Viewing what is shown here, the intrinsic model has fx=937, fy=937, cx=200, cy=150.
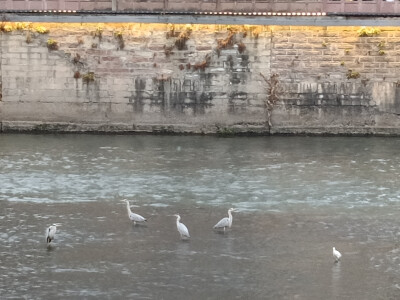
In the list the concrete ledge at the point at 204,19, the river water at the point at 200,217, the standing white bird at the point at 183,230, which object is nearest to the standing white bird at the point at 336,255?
the river water at the point at 200,217

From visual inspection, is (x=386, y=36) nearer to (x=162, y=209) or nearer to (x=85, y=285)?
(x=162, y=209)

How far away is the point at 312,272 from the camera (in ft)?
47.6

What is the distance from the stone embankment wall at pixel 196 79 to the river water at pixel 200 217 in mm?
1162

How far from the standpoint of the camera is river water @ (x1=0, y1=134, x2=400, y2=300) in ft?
45.8

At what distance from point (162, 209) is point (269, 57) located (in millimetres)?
12269

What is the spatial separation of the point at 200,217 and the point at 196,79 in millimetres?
12571

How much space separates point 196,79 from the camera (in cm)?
3059

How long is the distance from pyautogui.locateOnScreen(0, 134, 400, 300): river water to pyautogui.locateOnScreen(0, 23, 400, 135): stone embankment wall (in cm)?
116

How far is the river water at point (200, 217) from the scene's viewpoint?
1395 cm

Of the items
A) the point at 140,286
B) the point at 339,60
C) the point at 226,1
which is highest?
the point at 226,1

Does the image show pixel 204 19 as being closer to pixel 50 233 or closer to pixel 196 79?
pixel 196 79

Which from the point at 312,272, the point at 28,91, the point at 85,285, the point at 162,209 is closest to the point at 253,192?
the point at 162,209

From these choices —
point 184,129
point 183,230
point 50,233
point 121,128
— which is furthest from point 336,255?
point 121,128

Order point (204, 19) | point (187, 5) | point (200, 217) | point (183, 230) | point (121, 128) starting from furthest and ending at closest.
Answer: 1. point (121, 128)
2. point (187, 5)
3. point (204, 19)
4. point (200, 217)
5. point (183, 230)
